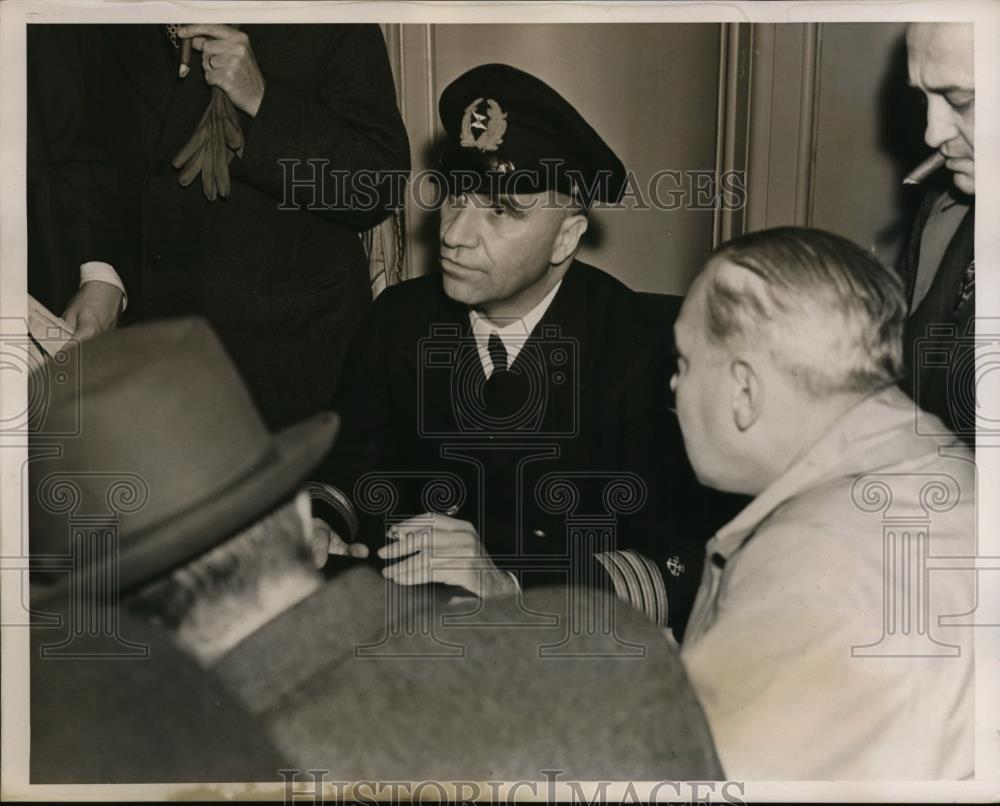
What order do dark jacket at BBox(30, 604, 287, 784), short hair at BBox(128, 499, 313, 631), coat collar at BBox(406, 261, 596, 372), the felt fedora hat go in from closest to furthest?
short hair at BBox(128, 499, 313, 631), the felt fedora hat, dark jacket at BBox(30, 604, 287, 784), coat collar at BBox(406, 261, 596, 372)

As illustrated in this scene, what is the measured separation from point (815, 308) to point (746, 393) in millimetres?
236

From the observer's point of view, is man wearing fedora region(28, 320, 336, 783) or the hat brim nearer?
the hat brim

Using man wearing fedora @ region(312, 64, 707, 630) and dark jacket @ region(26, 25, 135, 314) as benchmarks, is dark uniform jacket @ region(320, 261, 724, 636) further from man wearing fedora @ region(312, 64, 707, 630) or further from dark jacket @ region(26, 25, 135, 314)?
dark jacket @ region(26, 25, 135, 314)

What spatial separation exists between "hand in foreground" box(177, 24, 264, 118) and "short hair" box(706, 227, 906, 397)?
113cm

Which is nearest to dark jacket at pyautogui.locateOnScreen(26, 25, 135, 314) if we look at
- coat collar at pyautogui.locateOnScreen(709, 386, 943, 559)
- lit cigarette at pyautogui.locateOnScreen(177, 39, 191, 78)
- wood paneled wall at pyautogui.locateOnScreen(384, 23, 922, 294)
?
lit cigarette at pyautogui.locateOnScreen(177, 39, 191, 78)

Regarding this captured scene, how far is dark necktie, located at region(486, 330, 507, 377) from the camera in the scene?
7.82ft

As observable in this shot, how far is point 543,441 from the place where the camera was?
2379mm

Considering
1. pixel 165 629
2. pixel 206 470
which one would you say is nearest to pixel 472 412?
pixel 206 470

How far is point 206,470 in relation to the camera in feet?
6.91

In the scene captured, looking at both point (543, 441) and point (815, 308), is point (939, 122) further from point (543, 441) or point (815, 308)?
point (543, 441)

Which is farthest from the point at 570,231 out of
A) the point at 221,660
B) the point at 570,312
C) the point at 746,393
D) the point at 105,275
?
the point at 221,660

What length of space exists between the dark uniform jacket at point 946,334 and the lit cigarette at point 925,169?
0.05m

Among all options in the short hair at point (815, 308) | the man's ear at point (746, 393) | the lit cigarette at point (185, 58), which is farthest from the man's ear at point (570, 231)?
the lit cigarette at point (185, 58)

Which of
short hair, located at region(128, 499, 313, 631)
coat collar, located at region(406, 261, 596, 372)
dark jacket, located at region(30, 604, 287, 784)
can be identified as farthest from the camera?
coat collar, located at region(406, 261, 596, 372)
